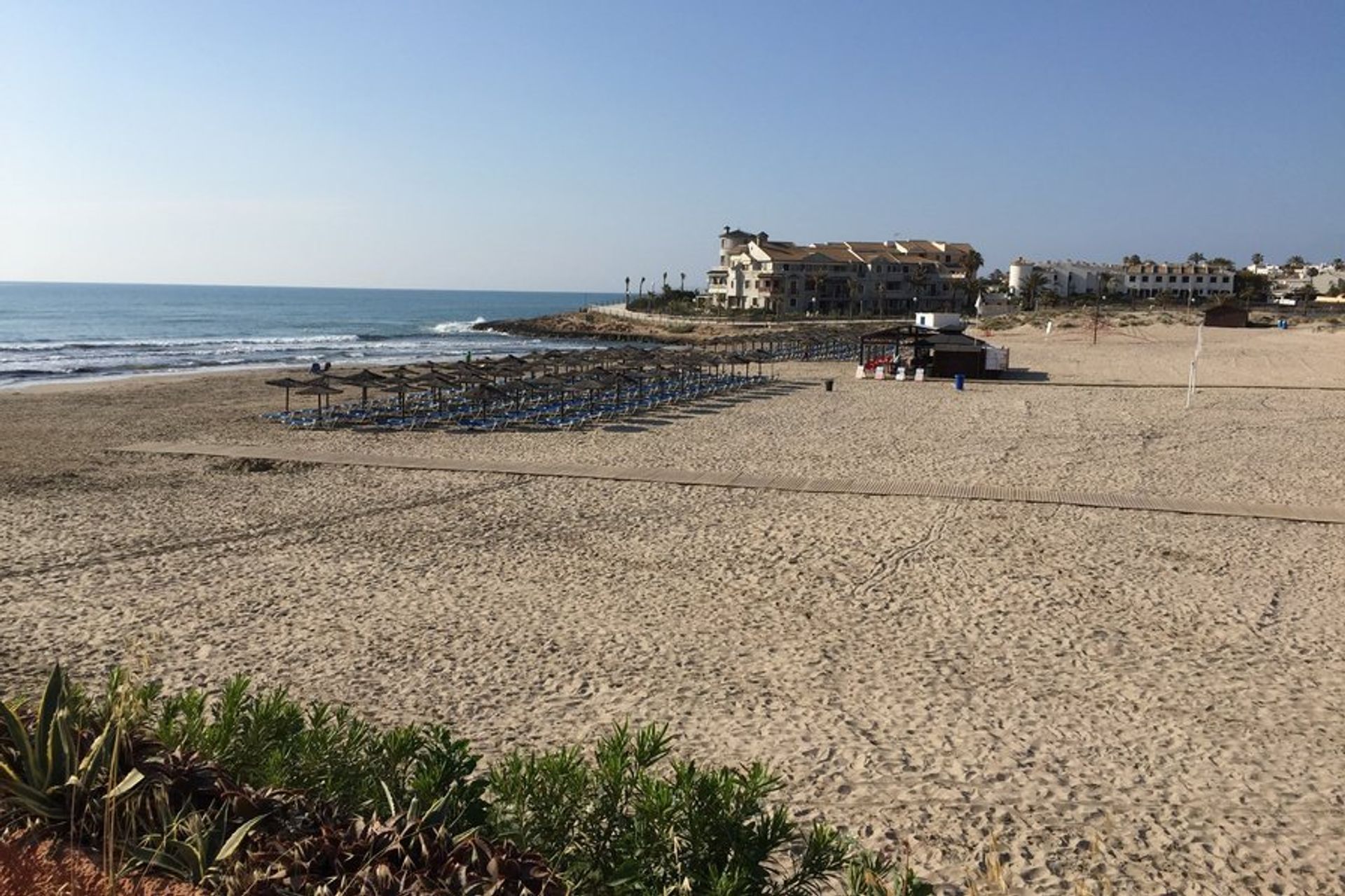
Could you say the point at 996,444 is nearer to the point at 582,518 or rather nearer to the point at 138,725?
the point at 582,518

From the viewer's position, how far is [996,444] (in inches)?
744

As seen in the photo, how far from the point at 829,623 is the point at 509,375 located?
2078 centimetres

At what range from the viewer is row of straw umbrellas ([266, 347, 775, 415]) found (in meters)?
22.8

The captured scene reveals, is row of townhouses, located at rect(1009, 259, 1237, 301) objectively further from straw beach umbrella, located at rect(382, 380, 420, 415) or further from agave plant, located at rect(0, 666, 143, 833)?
agave plant, located at rect(0, 666, 143, 833)

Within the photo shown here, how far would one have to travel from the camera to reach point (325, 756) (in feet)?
13.1

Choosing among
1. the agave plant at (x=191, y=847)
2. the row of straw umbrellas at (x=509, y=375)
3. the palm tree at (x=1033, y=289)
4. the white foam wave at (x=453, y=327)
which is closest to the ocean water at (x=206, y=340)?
the white foam wave at (x=453, y=327)

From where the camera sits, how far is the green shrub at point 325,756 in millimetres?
3746

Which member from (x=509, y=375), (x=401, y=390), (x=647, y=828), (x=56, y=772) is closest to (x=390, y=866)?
(x=647, y=828)

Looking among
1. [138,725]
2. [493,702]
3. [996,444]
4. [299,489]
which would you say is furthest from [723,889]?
[996,444]

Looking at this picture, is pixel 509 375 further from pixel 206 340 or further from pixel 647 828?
pixel 206 340

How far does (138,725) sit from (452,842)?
1.76 m

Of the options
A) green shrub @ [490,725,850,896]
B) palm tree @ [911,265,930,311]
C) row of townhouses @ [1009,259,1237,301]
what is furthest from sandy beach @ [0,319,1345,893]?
row of townhouses @ [1009,259,1237,301]

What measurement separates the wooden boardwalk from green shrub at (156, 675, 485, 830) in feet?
35.1

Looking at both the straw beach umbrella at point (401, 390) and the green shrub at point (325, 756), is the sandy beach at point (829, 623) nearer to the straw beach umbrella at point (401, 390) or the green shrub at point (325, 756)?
the green shrub at point (325, 756)
